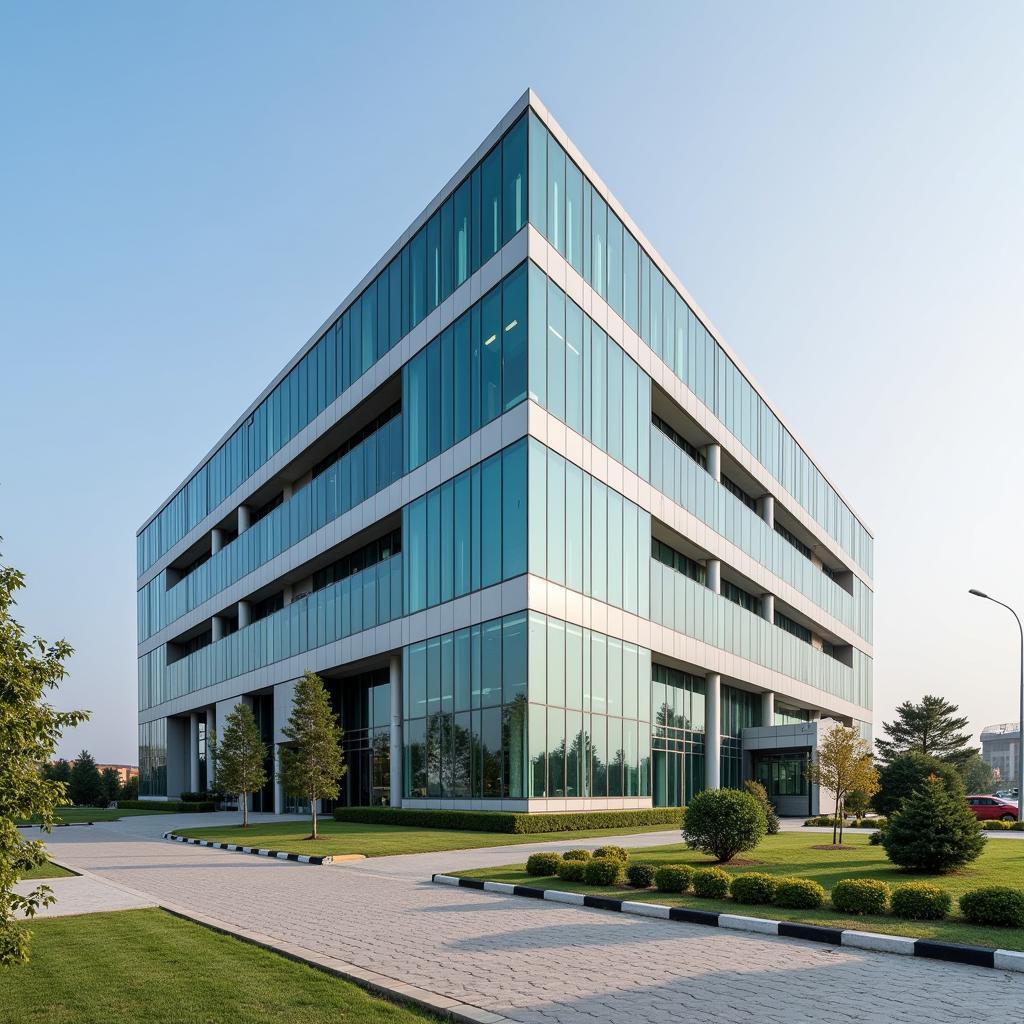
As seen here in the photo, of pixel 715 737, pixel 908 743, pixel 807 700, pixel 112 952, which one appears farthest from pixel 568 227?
pixel 908 743

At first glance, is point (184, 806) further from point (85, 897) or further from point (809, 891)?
point (809, 891)

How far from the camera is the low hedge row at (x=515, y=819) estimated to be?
2942 cm

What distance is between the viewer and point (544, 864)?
688 inches

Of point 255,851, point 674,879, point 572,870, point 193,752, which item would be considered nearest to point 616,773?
point 255,851

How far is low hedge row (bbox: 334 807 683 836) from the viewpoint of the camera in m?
29.4

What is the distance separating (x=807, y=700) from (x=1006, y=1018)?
187 feet

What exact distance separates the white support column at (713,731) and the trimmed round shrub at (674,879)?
3357cm

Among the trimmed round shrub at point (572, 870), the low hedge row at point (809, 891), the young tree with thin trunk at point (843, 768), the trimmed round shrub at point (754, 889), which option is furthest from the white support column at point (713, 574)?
the trimmed round shrub at point (754, 889)

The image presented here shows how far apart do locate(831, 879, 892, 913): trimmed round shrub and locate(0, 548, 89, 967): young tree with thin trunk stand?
9.43 metres

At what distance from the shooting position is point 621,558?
3719 cm

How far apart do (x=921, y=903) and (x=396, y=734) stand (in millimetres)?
29973

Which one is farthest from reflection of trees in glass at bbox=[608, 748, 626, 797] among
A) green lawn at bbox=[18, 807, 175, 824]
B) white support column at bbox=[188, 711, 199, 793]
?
white support column at bbox=[188, 711, 199, 793]

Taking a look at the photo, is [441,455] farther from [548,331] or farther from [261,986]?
[261,986]

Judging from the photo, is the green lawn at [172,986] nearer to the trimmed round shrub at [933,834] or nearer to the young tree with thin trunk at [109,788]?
the trimmed round shrub at [933,834]
